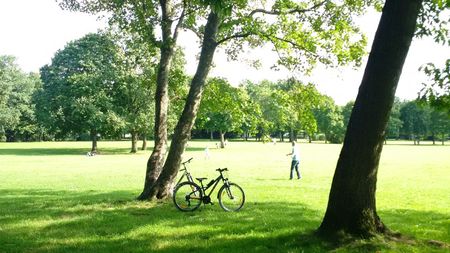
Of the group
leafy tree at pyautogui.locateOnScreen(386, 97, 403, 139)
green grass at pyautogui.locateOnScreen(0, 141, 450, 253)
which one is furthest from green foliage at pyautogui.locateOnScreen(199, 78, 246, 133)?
leafy tree at pyautogui.locateOnScreen(386, 97, 403, 139)

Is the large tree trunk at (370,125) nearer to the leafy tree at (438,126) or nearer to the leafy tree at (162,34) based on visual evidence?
the leafy tree at (162,34)

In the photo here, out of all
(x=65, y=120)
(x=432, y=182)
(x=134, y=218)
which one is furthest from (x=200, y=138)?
(x=134, y=218)

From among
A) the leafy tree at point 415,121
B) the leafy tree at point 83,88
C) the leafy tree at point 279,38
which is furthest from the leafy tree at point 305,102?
the leafy tree at point 415,121

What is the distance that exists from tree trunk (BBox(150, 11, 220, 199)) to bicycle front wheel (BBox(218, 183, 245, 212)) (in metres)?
2.00

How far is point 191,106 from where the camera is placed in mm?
14523

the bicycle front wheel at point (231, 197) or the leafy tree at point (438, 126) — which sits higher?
the leafy tree at point (438, 126)

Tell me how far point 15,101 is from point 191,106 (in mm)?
89212

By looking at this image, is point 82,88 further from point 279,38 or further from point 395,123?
point 395,123

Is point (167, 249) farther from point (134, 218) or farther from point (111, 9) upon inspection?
point (111, 9)

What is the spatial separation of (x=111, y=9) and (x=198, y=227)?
9.65 meters

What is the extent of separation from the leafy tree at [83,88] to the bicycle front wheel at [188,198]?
3927 cm

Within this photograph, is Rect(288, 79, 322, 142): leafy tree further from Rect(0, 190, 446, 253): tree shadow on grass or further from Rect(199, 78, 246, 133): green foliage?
Rect(0, 190, 446, 253): tree shadow on grass

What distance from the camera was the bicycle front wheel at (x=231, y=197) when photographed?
13266mm

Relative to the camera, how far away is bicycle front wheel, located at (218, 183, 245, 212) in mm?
13266
